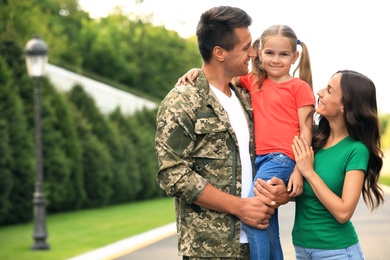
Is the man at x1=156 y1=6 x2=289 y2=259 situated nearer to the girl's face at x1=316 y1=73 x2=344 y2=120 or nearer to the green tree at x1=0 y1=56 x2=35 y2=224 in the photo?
the girl's face at x1=316 y1=73 x2=344 y2=120

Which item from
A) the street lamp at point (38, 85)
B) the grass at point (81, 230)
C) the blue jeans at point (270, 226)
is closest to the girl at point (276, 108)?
the blue jeans at point (270, 226)

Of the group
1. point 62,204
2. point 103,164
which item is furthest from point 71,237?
point 103,164

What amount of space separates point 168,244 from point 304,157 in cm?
1001

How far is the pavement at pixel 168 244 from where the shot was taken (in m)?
12.7

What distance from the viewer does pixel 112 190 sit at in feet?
86.1

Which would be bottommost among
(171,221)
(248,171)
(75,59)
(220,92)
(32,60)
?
(171,221)

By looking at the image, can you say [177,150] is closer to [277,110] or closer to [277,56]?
[277,110]

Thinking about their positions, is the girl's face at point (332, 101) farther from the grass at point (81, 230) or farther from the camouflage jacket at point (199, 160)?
the grass at point (81, 230)

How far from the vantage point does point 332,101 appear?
4.72 metres

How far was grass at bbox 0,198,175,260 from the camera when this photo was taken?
13.6 m

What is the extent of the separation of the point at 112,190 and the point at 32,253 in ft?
42.1

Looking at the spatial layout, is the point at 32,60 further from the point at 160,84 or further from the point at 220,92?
the point at 160,84

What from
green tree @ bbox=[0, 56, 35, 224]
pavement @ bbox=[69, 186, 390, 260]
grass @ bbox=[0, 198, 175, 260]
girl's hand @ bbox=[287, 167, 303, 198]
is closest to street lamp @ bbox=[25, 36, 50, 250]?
grass @ bbox=[0, 198, 175, 260]

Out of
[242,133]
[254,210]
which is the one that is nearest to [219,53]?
[242,133]
